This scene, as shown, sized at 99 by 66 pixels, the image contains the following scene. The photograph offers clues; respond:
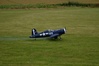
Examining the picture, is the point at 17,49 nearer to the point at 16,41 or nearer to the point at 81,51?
the point at 16,41

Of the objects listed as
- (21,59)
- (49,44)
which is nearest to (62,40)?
(49,44)

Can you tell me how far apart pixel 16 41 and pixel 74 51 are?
4.43 metres

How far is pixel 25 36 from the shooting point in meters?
18.7

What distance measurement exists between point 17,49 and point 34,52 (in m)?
1.27

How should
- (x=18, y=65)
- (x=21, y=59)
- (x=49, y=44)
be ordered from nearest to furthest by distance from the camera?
(x=18, y=65) → (x=21, y=59) → (x=49, y=44)

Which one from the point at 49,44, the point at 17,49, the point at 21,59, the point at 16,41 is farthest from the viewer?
the point at 16,41

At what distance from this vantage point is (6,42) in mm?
16156

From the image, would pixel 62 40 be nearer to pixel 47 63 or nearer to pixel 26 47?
pixel 26 47

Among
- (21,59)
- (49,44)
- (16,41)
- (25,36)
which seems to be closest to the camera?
(21,59)

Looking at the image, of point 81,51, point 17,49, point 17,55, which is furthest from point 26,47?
point 81,51

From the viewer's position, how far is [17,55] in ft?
41.9

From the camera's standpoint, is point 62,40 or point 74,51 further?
point 62,40

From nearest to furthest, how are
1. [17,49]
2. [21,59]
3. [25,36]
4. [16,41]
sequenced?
1. [21,59]
2. [17,49]
3. [16,41]
4. [25,36]

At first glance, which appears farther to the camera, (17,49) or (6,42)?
(6,42)
